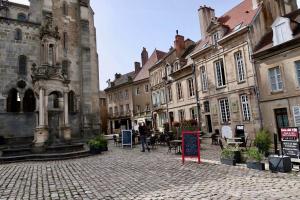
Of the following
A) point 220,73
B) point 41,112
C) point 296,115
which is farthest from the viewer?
point 220,73

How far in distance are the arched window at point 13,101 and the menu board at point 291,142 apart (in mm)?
19876

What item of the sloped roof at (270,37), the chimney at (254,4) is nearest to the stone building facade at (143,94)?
the chimney at (254,4)

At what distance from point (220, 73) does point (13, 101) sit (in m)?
17.8

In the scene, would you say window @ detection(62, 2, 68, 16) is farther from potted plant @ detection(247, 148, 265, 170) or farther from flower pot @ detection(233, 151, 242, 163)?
potted plant @ detection(247, 148, 265, 170)

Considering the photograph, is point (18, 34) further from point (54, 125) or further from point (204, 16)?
point (204, 16)

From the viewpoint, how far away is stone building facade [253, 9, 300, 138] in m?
15.7

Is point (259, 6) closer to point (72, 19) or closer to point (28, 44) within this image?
point (72, 19)

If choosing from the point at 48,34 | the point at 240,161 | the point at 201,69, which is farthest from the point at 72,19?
the point at 240,161

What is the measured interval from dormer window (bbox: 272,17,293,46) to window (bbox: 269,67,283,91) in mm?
1793

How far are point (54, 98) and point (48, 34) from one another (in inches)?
245

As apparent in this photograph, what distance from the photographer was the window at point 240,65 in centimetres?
1920

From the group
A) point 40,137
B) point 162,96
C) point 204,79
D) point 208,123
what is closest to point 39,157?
point 40,137

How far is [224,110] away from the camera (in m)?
21.1

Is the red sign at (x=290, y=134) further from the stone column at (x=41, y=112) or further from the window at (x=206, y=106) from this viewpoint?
the window at (x=206, y=106)
